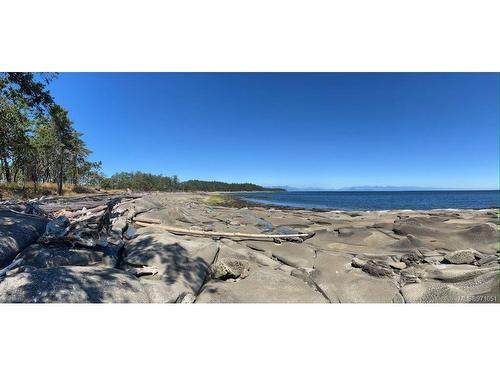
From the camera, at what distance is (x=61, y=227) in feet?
20.8

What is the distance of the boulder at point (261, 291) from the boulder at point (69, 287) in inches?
44.7

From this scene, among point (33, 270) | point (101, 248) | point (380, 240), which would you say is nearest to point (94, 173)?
point (101, 248)

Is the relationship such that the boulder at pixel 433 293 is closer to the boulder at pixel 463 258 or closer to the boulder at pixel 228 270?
the boulder at pixel 463 258

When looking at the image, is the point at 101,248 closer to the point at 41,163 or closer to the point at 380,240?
the point at 380,240

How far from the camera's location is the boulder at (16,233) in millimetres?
4949

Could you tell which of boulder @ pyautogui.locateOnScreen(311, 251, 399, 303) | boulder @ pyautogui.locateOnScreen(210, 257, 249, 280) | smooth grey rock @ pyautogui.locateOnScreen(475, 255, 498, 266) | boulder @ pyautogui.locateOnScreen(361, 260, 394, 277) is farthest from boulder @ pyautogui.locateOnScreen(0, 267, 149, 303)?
smooth grey rock @ pyautogui.locateOnScreen(475, 255, 498, 266)

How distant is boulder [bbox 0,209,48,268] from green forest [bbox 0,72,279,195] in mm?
3123

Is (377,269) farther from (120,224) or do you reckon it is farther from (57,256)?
(120,224)

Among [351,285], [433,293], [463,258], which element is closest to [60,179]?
[351,285]

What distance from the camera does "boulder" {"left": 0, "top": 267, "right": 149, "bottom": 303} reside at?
11.7 ft

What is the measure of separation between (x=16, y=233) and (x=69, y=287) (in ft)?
10.4

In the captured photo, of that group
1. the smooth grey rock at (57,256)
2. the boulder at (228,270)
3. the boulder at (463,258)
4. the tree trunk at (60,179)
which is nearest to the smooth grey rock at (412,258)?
the boulder at (463,258)

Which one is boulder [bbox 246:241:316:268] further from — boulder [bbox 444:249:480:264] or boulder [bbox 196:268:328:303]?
boulder [bbox 444:249:480:264]

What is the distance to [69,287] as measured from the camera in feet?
12.1
